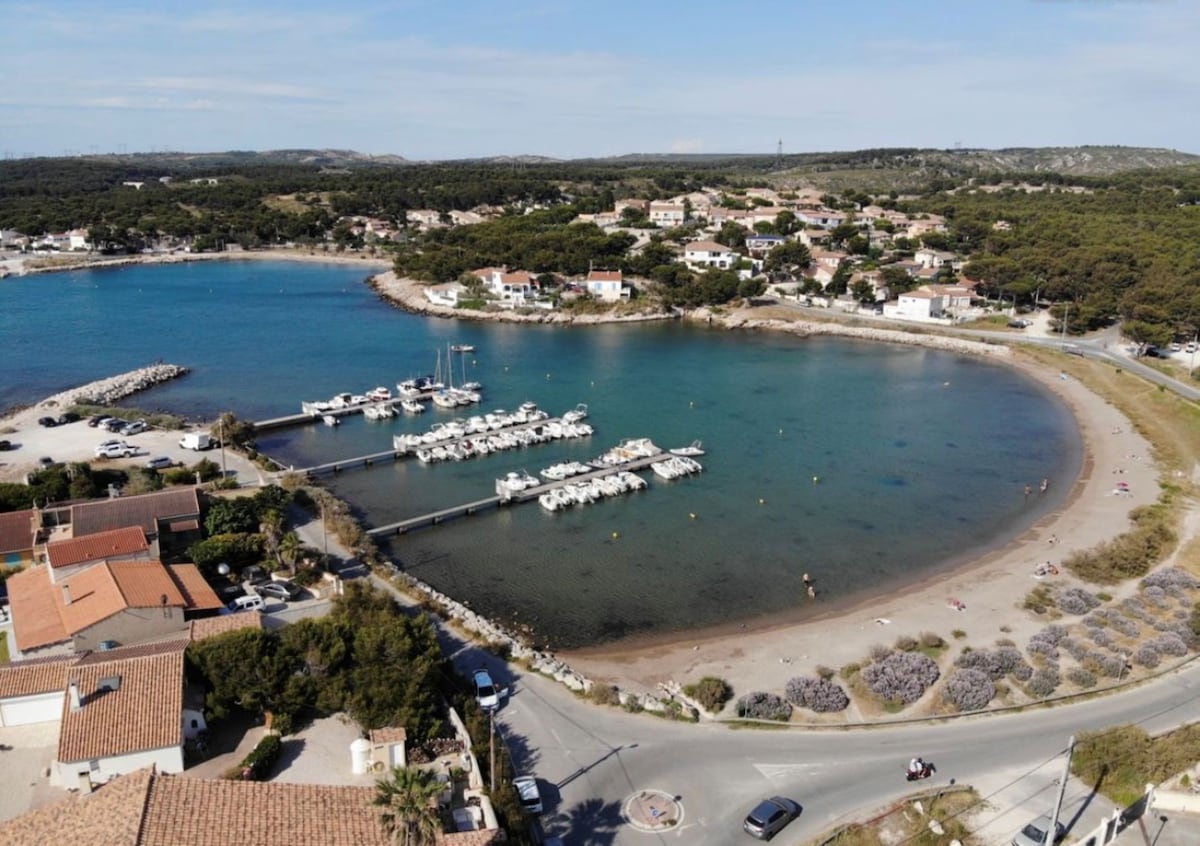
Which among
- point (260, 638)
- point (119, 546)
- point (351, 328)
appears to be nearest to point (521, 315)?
point (351, 328)

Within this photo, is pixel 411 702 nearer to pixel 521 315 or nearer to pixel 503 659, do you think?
pixel 503 659

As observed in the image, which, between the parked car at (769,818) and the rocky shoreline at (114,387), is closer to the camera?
the parked car at (769,818)

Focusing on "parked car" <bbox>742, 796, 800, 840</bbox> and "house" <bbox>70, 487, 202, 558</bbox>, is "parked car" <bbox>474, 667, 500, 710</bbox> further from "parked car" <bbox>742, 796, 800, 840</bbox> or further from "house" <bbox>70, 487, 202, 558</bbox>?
"house" <bbox>70, 487, 202, 558</bbox>

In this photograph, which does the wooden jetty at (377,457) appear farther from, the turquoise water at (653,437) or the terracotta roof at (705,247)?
the terracotta roof at (705,247)

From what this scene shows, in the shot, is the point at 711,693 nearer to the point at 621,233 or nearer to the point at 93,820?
the point at 93,820

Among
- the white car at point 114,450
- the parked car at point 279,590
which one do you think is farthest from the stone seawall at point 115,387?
the parked car at point 279,590

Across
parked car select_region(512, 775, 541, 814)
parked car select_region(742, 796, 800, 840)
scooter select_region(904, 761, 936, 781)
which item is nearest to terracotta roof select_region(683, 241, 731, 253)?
scooter select_region(904, 761, 936, 781)

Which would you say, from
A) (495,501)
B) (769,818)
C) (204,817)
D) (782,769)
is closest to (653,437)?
(495,501)
